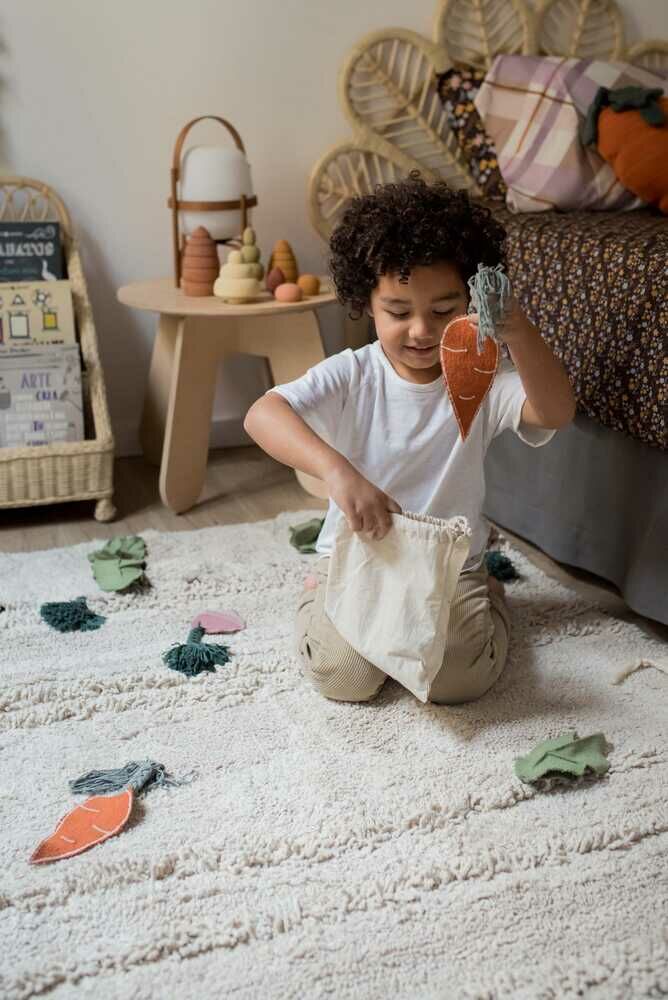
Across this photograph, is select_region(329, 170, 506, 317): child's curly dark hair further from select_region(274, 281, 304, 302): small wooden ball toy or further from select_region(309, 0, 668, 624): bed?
select_region(274, 281, 304, 302): small wooden ball toy

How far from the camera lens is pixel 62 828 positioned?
3.43 ft

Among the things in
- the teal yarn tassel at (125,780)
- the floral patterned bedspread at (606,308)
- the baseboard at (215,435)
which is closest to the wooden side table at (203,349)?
the baseboard at (215,435)

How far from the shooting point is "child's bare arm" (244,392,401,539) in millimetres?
1157

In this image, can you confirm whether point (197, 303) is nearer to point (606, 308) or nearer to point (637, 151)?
point (606, 308)

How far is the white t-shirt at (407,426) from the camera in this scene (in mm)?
1321

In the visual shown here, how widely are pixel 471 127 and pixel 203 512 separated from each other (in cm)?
107

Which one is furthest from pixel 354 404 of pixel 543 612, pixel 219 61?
pixel 219 61

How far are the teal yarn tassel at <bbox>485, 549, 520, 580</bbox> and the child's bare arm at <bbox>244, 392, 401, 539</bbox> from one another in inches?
21.3

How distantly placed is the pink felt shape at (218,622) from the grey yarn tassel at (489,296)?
612 millimetres

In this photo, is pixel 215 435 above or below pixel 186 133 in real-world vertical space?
below

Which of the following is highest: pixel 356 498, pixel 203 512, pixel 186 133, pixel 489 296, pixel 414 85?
pixel 414 85

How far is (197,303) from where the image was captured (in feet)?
6.25

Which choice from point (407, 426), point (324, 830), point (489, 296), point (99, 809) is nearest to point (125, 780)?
point (99, 809)

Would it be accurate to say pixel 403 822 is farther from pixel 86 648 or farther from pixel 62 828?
pixel 86 648
